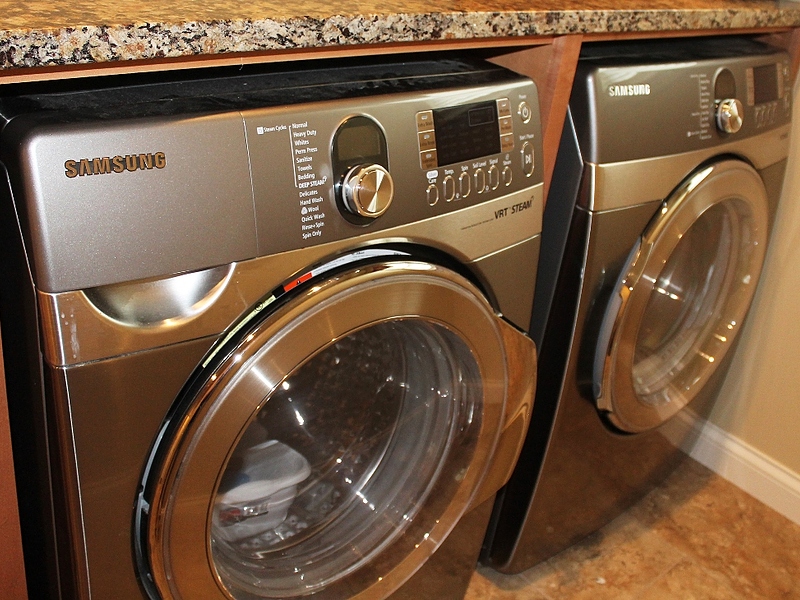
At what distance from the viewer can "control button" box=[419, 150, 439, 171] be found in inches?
31.8

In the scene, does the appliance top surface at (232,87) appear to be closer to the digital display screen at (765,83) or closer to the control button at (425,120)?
the control button at (425,120)

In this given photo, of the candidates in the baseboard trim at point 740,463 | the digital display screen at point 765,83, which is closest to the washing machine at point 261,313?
the digital display screen at point 765,83

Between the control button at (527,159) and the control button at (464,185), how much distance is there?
0.33 feet

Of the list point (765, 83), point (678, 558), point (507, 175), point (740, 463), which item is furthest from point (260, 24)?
point (740, 463)

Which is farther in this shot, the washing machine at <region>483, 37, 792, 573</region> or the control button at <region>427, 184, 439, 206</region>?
the washing machine at <region>483, 37, 792, 573</region>

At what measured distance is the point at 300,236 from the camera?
728mm

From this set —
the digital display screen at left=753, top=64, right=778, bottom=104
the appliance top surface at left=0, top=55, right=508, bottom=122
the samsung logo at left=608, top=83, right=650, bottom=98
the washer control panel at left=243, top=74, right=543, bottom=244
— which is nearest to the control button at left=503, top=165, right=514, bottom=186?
the washer control panel at left=243, top=74, right=543, bottom=244

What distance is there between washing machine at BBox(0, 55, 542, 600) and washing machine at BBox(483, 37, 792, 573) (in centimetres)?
11

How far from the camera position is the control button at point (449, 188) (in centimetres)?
84

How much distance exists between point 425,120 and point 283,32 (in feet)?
0.58

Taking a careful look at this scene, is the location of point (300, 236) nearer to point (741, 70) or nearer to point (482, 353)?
point (482, 353)

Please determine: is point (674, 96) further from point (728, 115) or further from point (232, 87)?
point (232, 87)

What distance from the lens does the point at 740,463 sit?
Result: 1734mm

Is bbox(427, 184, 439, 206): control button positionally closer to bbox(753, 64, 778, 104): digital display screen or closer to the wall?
bbox(753, 64, 778, 104): digital display screen
